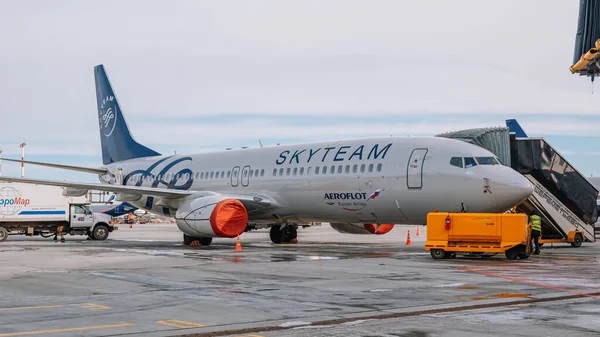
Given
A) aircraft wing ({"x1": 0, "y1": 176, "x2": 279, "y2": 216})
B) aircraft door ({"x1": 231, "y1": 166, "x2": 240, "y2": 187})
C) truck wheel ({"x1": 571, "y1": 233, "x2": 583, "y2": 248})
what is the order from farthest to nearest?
aircraft door ({"x1": 231, "y1": 166, "x2": 240, "y2": 187}) < aircraft wing ({"x1": 0, "y1": 176, "x2": 279, "y2": 216}) < truck wheel ({"x1": 571, "y1": 233, "x2": 583, "y2": 248})

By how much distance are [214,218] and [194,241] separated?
3345 mm

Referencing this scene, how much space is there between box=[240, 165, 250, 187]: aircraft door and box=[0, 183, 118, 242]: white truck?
33.8ft

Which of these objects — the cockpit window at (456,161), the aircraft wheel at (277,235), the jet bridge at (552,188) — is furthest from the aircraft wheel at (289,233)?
the cockpit window at (456,161)

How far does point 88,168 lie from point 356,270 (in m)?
23.6

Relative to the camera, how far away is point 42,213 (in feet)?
119

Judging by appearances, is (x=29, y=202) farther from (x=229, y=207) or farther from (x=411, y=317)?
(x=411, y=317)

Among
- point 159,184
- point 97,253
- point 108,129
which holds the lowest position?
point 97,253

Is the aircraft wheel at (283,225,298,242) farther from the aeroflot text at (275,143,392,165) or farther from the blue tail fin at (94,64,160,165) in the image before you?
the blue tail fin at (94,64,160,165)

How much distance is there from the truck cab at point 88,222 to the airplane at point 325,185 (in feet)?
9.73

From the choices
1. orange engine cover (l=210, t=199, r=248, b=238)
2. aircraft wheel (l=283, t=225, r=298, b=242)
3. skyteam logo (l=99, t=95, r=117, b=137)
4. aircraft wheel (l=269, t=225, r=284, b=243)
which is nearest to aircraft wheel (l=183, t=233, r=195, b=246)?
orange engine cover (l=210, t=199, r=248, b=238)

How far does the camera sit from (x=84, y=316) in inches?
371

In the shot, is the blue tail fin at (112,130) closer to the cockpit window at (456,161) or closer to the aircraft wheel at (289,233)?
the aircraft wheel at (289,233)

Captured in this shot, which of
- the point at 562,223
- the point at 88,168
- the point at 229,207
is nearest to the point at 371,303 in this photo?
the point at 229,207

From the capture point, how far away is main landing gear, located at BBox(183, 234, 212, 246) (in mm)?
28422
